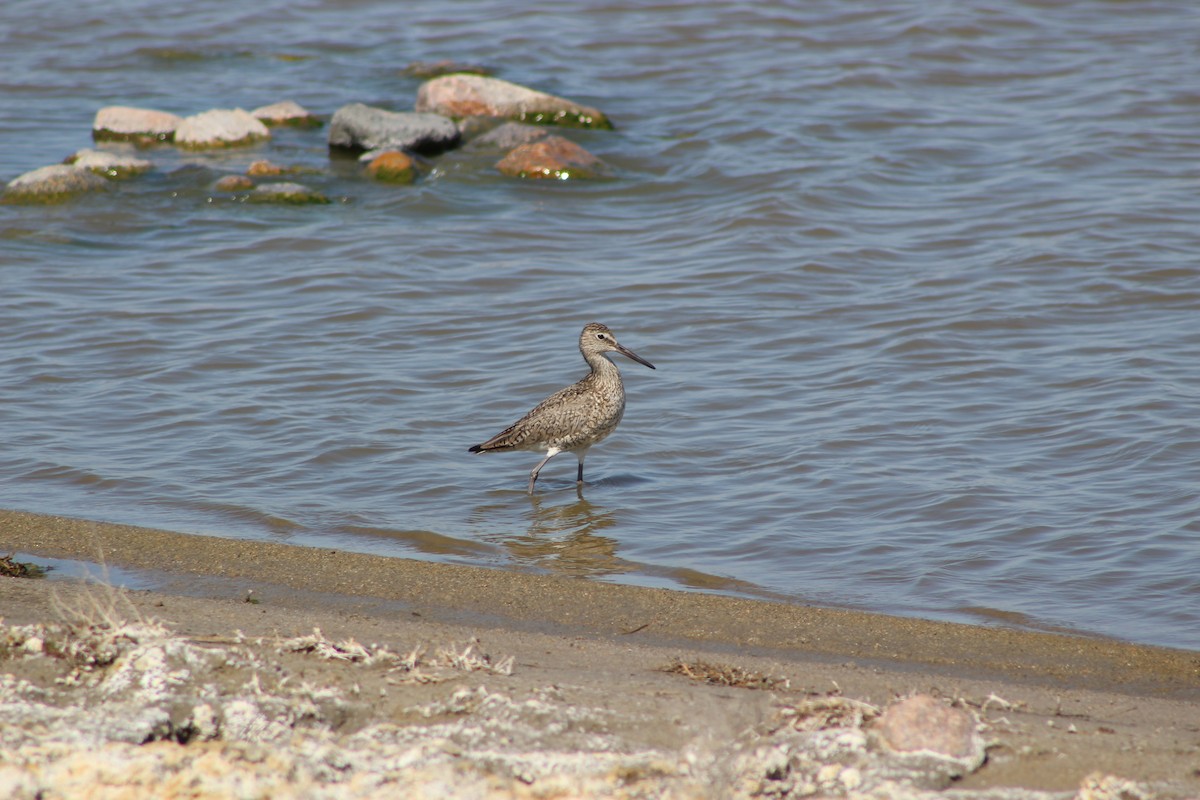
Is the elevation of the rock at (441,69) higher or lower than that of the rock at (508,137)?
higher

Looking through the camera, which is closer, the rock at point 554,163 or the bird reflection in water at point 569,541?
the bird reflection in water at point 569,541

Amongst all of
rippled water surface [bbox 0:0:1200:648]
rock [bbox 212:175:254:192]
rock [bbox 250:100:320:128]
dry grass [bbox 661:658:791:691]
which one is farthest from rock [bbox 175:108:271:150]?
dry grass [bbox 661:658:791:691]

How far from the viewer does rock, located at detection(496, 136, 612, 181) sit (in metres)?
14.7

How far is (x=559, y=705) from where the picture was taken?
13.8ft

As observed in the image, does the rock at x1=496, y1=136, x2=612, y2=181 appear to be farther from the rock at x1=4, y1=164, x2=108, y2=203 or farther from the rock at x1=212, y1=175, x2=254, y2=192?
the rock at x1=4, y1=164, x2=108, y2=203

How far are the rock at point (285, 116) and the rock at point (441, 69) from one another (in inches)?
88.6

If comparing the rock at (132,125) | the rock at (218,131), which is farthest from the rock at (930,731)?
the rock at (132,125)

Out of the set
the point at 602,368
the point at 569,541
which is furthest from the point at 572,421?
the point at 569,541

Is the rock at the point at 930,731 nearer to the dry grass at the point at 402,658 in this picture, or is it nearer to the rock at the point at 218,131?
the dry grass at the point at 402,658

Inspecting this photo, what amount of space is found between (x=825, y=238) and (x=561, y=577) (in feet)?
22.7

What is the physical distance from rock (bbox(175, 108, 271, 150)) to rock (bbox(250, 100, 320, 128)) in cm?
60

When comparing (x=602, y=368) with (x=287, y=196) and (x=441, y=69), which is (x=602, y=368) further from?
(x=441, y=69)

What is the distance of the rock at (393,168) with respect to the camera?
15.0m

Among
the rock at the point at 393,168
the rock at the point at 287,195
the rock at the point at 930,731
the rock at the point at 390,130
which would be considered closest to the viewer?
the rock at the point at 930,731
